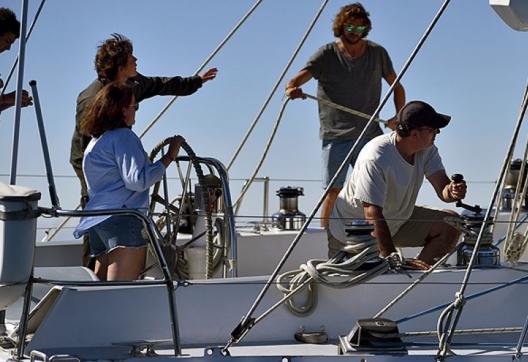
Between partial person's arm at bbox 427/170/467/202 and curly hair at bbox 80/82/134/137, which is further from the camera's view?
partial person's arm at bbox 427/170/467/202

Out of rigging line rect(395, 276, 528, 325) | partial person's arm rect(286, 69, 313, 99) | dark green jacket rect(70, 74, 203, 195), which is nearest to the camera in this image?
rigging line rect(395, 276, 528, 325)

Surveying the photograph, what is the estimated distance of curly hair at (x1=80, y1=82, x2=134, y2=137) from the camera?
491 cm

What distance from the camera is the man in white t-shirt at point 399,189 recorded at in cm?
530

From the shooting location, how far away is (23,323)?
14.2ft

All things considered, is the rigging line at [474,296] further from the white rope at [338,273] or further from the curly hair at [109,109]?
the curly hair at [109,109]

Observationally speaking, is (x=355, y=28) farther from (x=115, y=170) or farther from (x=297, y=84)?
(x=115, y=170)

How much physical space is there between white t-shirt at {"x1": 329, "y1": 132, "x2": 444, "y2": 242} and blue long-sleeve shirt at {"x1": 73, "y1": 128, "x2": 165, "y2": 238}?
90 cm

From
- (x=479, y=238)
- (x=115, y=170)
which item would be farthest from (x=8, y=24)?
(x=479, y=238)

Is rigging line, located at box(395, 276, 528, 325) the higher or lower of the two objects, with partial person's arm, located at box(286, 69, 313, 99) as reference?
lower

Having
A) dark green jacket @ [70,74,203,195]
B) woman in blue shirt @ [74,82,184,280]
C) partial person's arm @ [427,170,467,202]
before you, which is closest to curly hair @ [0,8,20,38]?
dark green jacket @ [70,74,203,195]

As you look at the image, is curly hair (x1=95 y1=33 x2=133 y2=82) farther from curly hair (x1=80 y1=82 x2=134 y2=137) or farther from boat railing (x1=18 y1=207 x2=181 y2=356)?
boat railing (x1=18 y1=207 x2=181 y2=356)

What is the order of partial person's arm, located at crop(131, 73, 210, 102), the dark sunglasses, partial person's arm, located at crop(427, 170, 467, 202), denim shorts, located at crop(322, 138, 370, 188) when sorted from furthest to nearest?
Result: denim shorts, located at crop(322, 138, 370, 188) < the dark sunglasses < partial person's arm, located at crop(131, 73, 210, 102) < partial person's arm, located at crop(427, 170, 467, 202)

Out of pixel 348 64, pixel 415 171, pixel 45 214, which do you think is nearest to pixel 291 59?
pixel 348 64

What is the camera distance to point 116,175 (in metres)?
4.92
